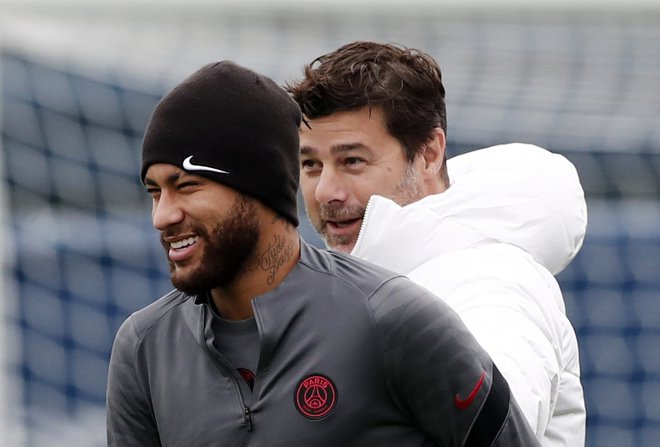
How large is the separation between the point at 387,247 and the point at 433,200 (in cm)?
21

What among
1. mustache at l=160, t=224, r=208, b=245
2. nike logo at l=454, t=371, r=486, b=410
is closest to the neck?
mustache at l=160, t=224, r=208, b=245

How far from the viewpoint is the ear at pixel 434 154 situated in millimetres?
3201

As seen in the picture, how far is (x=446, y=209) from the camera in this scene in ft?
9.49

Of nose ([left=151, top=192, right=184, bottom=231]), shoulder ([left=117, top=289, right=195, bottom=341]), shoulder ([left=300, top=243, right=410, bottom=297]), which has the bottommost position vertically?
shoulder ([left=117, top=289, right=195, bottom=341])

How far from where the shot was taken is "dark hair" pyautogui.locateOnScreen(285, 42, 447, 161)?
313 cm

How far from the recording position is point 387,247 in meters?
2.77

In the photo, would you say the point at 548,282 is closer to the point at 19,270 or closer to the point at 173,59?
the point at 19,270

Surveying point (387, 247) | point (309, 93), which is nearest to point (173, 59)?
point (309, 93)

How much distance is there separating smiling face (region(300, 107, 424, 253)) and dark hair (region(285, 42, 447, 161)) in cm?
3

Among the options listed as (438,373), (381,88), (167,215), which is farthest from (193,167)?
(381,88)

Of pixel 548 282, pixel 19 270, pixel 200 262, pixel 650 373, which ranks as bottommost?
pixel 650 373

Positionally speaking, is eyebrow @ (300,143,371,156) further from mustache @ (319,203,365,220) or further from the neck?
the neck

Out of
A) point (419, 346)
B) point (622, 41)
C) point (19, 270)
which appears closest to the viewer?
point (419, 346)

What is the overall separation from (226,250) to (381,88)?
3.62 ft
